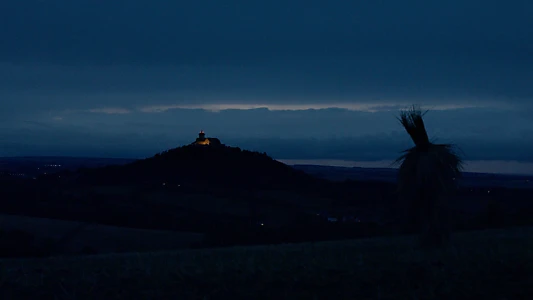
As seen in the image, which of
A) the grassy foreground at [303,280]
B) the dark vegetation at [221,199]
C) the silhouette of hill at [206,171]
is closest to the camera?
the grassy foreground at [303,280]

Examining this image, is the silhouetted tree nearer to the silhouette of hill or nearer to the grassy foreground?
the grassy foreground

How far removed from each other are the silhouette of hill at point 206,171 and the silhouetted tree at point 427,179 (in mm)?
70580

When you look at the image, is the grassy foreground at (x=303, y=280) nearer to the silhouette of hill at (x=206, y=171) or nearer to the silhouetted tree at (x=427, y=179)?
the silhouetted tree at (x=427, y=179)

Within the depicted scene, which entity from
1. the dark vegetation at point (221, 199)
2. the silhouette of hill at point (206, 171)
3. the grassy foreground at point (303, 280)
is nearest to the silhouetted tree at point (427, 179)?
the dark vegetation at point (221, 199)

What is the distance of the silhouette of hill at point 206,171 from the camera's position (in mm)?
89375

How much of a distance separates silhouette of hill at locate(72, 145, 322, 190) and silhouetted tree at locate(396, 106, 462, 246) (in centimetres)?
7058

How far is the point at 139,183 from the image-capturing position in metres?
86.5

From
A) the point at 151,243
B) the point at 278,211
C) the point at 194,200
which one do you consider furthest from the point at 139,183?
the point at 151,243

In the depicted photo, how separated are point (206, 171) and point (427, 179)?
79058mm

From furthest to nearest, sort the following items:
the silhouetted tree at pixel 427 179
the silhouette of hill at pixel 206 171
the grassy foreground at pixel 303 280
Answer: the silhouette of hill at pixel 206 171 < the silhouetted tree at pixel 427 179 < the grassy foreground at pixel 303 280

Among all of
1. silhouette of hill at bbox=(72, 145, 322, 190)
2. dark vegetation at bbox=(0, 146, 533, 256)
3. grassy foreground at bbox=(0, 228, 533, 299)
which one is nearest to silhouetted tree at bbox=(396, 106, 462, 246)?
dark vegetation at bbox=(0, 146, 533, 256)

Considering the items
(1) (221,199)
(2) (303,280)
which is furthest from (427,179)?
(1) (221,199)

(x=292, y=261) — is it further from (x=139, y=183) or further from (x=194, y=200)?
(x=139, y=183)

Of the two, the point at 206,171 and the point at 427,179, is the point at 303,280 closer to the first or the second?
the point at 427,179
